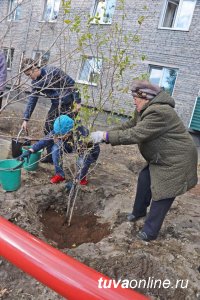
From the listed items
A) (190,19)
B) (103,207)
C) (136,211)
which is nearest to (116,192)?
(103,207)

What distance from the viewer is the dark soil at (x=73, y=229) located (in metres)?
3.26

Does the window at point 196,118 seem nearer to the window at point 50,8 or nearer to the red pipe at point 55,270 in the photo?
the window at point 50,8

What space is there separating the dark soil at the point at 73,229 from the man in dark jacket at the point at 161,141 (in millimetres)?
735

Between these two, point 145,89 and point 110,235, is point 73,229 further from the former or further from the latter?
point 145,89

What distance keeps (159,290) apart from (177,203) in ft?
6.98

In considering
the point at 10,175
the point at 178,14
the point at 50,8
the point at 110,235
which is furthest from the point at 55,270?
the point at 50,8

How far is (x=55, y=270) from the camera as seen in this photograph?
0.87 meters

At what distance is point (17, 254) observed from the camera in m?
0.92

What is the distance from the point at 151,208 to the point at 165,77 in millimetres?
9280

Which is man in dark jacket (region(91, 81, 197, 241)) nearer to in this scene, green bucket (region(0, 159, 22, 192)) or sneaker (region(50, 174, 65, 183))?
green bucket (region(0, 159, 22, 192))

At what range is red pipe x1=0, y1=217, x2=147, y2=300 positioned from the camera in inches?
32.7

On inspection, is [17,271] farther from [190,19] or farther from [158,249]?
[190,19]

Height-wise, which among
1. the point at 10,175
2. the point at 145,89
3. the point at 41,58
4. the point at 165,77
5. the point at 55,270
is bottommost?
the point at 10,175

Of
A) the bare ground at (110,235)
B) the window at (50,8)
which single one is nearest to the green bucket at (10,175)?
the bare ground at (110,235)
